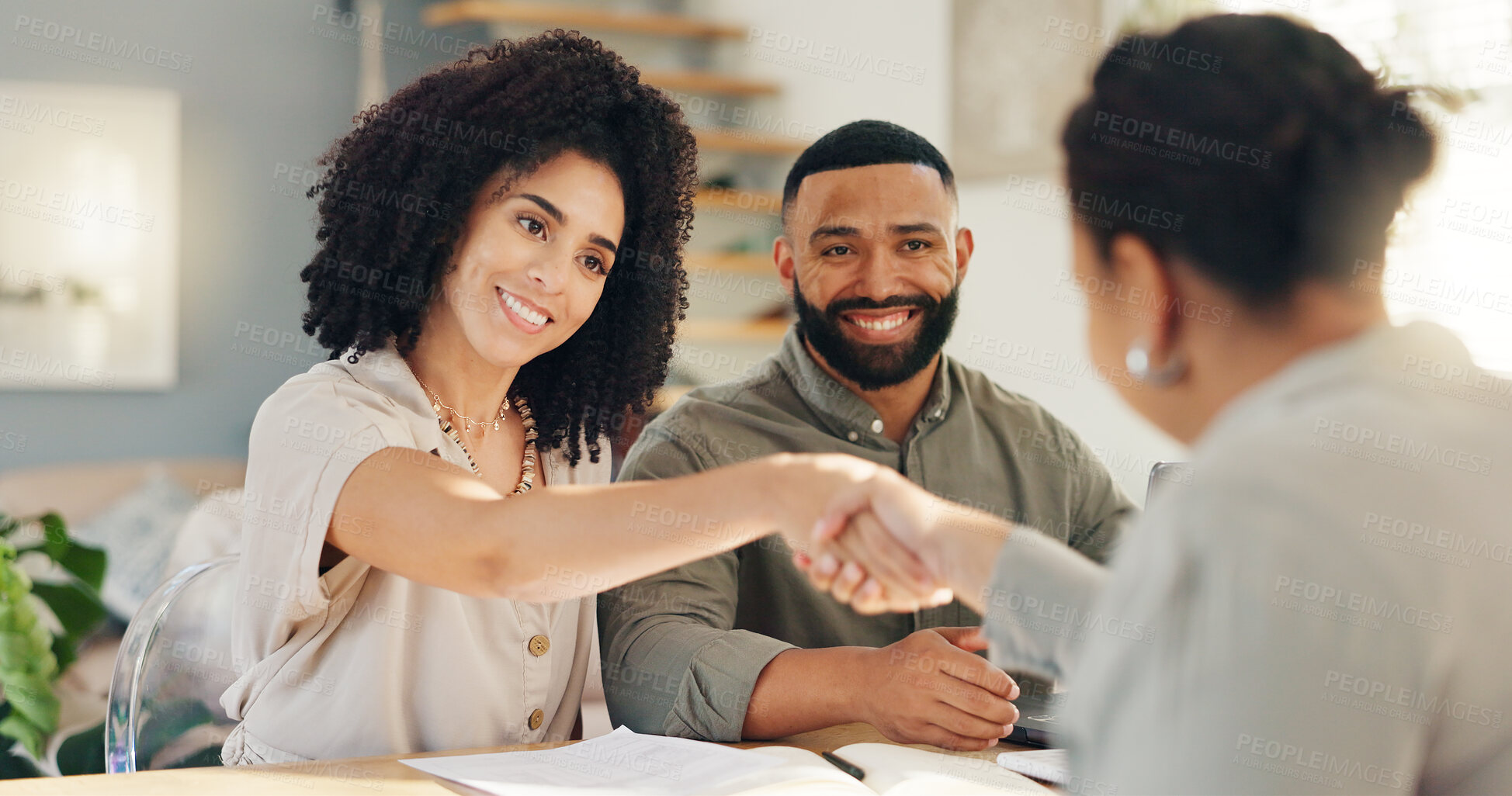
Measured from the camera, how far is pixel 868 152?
1692mm

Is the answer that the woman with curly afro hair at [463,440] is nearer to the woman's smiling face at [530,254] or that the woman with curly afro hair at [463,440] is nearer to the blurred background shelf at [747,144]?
the woman's smiling face at [530,254]

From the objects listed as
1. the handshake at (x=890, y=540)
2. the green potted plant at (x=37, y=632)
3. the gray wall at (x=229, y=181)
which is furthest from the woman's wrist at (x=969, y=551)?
the gray wall at (x=229, y=181)

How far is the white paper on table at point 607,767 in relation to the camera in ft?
3.36

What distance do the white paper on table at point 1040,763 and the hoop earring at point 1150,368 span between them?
48 cm

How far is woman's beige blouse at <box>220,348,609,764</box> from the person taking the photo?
1.17 meters

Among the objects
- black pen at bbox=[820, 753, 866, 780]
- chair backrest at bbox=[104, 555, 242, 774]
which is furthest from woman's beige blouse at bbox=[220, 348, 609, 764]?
black pen at bbox=[820, 753, 866, 780]

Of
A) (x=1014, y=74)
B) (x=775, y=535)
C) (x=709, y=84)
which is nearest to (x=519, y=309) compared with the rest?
(x=775, y=535)

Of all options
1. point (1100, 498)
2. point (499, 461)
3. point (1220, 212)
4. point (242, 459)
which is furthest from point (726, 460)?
point (242, 459)

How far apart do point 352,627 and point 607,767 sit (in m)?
0.35

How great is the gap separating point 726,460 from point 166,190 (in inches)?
138

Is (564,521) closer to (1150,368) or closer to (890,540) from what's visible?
(890,540)

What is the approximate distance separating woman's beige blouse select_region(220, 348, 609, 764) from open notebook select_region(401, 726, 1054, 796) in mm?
170

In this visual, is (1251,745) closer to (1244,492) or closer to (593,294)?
(1244,492)

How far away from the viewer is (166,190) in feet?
14.1
